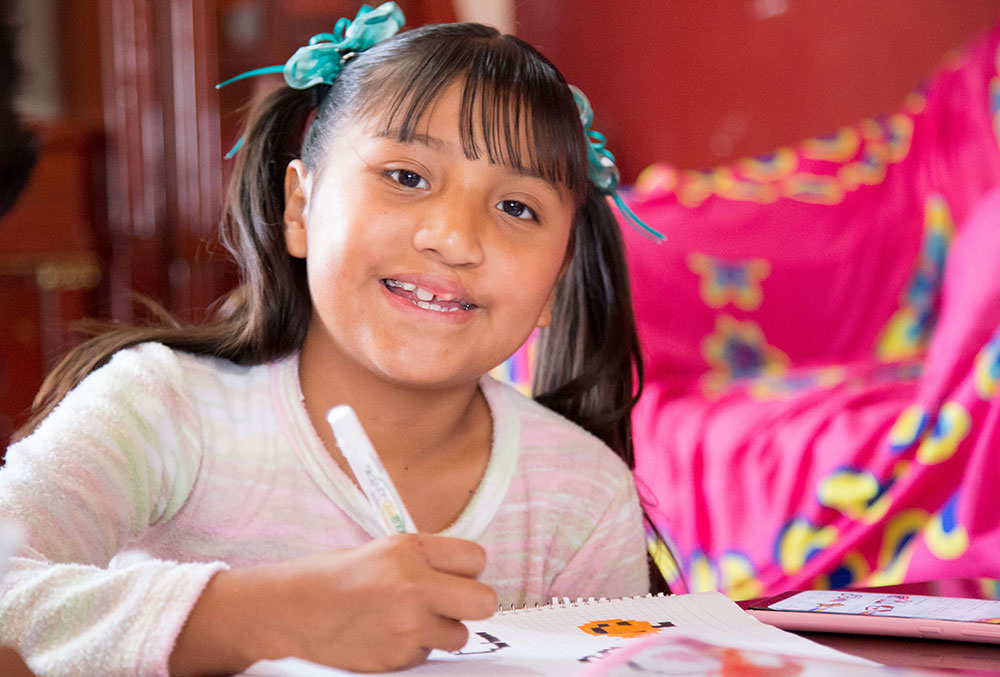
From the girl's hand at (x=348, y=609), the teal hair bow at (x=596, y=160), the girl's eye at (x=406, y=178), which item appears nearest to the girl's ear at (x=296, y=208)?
the girl's eye at (x=406, y=178)

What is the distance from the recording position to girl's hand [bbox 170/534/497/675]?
0.46m

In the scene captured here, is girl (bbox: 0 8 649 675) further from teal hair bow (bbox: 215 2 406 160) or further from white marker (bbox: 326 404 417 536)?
white marker (bbox: 326 404 417 536)

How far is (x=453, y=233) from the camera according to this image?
0.75 meters

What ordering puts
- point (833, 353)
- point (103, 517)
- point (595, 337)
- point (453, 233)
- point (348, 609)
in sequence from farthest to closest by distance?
point (833, 353), point (595, 337), point (453, 233), point (103, 517), point (348, 609)

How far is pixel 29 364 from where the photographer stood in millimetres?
2164

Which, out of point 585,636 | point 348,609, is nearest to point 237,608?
point 348,609

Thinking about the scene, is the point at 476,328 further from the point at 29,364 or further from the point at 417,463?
the point at 29,364

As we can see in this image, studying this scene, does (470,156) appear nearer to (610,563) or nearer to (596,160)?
(596,160)

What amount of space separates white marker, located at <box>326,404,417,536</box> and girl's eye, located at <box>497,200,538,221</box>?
1.12ft

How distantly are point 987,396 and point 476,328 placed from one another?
0.70 meters

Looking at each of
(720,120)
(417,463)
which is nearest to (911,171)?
(720,120)

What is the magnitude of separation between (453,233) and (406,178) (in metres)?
0.07

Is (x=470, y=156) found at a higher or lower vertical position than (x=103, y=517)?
higher

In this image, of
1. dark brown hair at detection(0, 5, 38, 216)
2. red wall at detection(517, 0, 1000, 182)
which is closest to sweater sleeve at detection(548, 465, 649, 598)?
dark brown hair at detection(0, 5, 38, 216)
